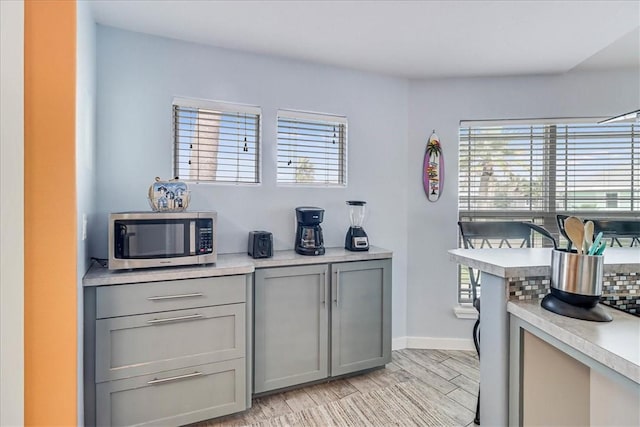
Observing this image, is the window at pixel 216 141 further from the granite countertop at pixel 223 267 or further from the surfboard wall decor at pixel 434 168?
the surfboard wall decor at pixel 434 168

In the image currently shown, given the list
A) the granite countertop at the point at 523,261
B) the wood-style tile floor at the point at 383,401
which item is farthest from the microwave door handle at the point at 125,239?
the granite countertop at the point at 523,261

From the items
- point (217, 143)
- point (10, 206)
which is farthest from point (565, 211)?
point (10, 206)

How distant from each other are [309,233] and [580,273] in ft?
5.60

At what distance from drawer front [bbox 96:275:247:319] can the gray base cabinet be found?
0.22 meters

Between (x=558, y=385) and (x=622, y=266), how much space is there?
527 mm

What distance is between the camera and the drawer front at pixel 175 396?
182cm

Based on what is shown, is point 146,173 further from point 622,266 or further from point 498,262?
point 622,266

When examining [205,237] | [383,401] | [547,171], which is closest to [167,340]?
[205,237]

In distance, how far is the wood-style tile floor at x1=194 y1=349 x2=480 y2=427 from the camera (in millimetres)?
2117

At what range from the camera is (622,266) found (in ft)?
4.38

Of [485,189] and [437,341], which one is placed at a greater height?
[485,189]

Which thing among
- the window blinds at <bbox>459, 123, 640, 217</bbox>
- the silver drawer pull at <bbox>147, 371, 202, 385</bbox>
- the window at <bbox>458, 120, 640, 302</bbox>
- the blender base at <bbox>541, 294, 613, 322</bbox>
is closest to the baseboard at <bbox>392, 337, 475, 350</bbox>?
the window at <bbox>458, 120, 640, 302</bbox>

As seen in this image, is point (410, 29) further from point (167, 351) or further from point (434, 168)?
point (167, 351)

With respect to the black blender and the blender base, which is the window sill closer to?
the black blender
